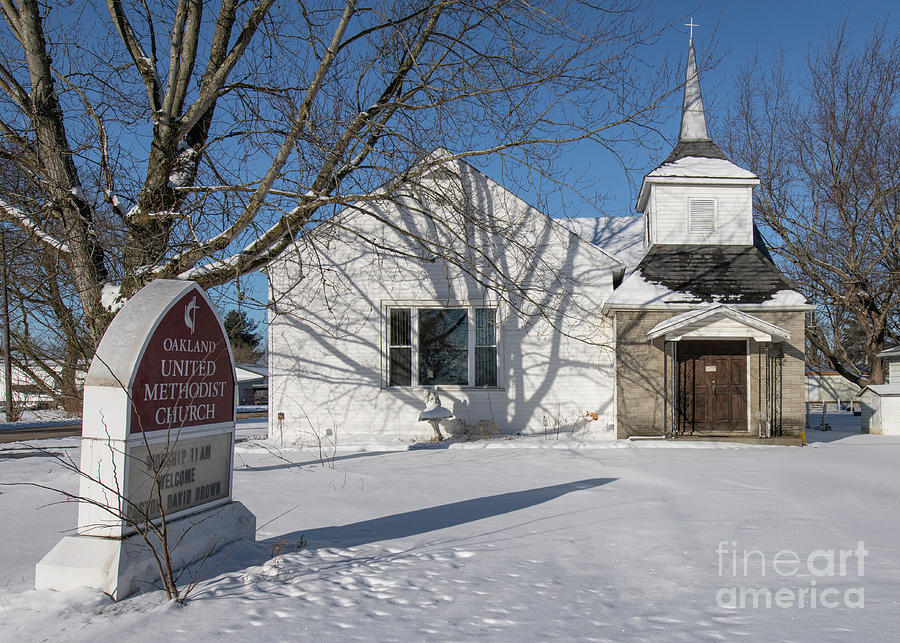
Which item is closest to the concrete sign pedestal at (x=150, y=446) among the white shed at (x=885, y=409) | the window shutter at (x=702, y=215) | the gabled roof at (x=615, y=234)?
the window shutter at (x=702, y=215)

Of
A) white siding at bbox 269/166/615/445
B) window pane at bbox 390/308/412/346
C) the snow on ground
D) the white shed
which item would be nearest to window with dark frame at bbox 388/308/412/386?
window pane at bbox 390/308/412/346

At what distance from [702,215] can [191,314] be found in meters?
14.3

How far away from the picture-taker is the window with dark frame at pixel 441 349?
48.4ft

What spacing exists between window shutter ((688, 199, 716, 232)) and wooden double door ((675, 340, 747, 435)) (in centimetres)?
315

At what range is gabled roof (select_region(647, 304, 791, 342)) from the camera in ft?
42.7

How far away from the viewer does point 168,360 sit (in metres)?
4.18

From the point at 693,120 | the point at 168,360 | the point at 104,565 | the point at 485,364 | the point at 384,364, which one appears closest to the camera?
the point at 104,565

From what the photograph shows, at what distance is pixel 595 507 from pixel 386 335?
8648mm

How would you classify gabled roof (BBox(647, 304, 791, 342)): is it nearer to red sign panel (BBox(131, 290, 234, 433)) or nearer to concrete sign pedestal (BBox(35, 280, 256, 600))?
red sign panel (BBox(131, 290, 234, 433))

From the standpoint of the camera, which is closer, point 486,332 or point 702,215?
point 486,332

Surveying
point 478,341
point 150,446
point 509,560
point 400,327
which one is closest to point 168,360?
point 150,446

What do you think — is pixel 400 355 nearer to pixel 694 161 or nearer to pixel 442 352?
pixel 442 352

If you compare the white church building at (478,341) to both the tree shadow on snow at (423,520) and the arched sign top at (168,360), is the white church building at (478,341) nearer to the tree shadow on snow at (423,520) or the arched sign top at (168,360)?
the tree shadow on snow at (423,520)

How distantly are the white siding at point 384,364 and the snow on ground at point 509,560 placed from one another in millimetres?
5240
